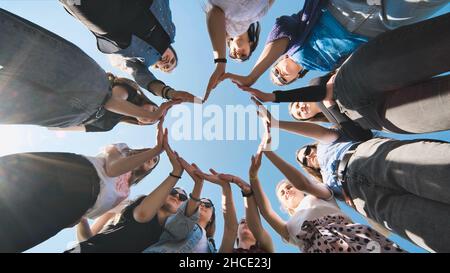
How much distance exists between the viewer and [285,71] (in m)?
3.54

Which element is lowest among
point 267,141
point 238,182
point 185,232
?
point 185,232

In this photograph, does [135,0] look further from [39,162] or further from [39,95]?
[39,162]

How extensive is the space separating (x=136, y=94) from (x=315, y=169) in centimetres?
248

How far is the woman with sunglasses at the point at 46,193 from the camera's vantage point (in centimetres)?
208

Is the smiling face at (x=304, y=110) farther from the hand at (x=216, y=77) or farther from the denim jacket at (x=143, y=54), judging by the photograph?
the denim jacket at (x=143, y=54)

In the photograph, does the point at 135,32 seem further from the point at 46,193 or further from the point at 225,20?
the point at 46,193

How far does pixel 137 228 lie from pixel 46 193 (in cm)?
110

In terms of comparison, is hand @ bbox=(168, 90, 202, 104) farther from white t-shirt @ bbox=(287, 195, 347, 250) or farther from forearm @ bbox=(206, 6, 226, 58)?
white t-shirt @ bbox=(287, 195, 347, 250)

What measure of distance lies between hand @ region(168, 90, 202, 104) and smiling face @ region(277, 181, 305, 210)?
1.72 metres

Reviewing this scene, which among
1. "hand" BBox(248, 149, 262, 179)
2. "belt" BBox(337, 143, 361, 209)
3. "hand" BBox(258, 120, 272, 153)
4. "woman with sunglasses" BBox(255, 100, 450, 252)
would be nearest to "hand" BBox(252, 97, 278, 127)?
"hand" BBox(258, 120, 272, 153)

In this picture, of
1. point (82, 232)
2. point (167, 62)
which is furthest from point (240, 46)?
point (82, 232)

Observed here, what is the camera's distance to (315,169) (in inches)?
135

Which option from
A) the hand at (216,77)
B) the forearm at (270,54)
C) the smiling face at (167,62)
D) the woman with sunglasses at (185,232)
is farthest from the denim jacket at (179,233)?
the smiling face at (167,62)
